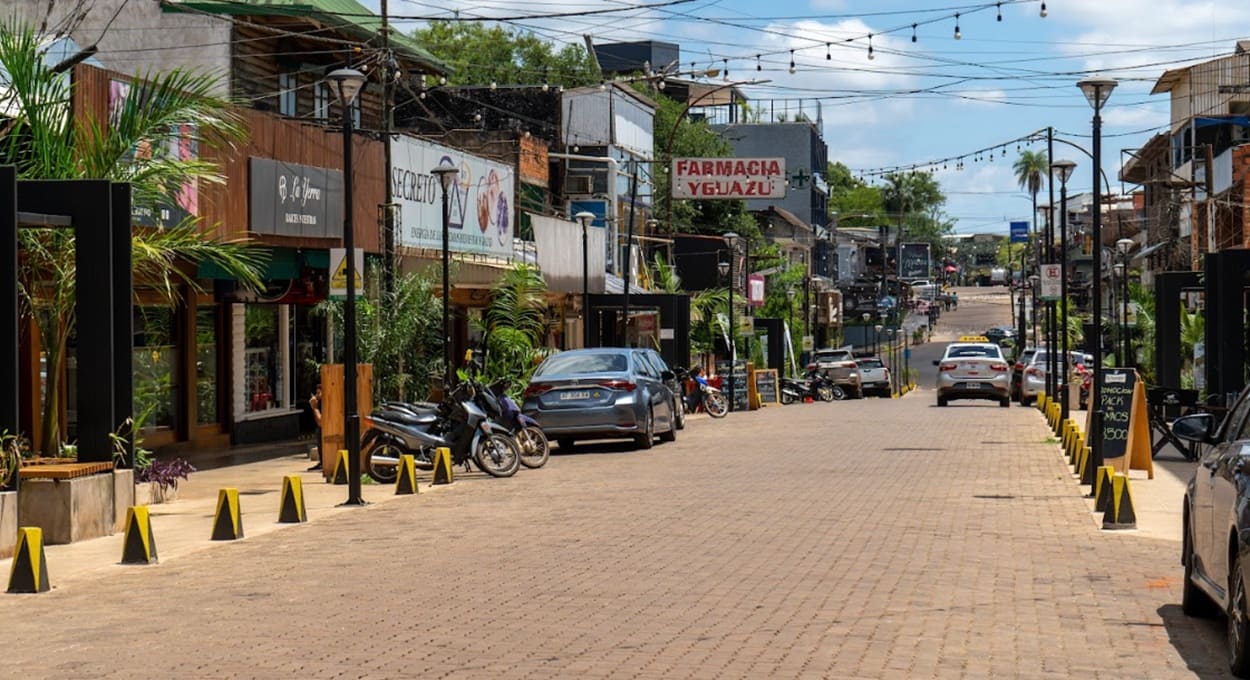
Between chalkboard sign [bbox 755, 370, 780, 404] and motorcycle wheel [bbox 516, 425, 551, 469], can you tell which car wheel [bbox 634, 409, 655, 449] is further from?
chalkboard sign [bbox 755, 370, 780, 404]

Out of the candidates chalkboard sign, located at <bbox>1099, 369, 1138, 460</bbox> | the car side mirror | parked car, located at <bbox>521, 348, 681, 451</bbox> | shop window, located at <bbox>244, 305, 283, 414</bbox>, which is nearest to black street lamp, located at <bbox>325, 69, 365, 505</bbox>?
parked car, located at <bbox>521, 348, 681, 451</bbox>

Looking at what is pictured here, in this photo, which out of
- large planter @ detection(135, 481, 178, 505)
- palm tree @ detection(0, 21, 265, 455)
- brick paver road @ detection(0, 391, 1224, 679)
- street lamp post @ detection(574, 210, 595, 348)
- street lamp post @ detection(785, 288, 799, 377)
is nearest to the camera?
brick paver road @ detection(0, 391, 1224, 679)

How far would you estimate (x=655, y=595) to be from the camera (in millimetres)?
11633

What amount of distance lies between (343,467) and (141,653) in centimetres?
1176

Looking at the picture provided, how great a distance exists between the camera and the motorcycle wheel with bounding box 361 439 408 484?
21.7 m

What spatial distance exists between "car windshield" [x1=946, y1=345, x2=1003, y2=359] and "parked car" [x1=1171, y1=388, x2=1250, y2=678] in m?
38.9

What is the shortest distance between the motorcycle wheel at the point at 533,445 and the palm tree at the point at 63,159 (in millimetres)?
6009

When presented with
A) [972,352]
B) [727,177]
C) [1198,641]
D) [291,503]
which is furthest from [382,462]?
[727,177]

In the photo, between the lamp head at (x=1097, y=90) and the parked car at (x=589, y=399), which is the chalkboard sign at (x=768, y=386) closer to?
the parked car at (x=589, y=399)

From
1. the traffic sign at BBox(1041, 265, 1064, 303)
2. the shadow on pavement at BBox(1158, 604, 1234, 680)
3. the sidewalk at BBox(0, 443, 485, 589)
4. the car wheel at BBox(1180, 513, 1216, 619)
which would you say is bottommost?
the sidewalk at BBox(0, 443, 485, 589)

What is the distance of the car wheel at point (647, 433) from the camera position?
2759 cm

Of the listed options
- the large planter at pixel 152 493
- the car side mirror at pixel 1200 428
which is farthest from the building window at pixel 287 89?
the car side mirror at pixel 1200 428

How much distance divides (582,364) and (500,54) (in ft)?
189

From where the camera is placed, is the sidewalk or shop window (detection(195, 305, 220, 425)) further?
shop window (detection(195, 305, 220, 425))
